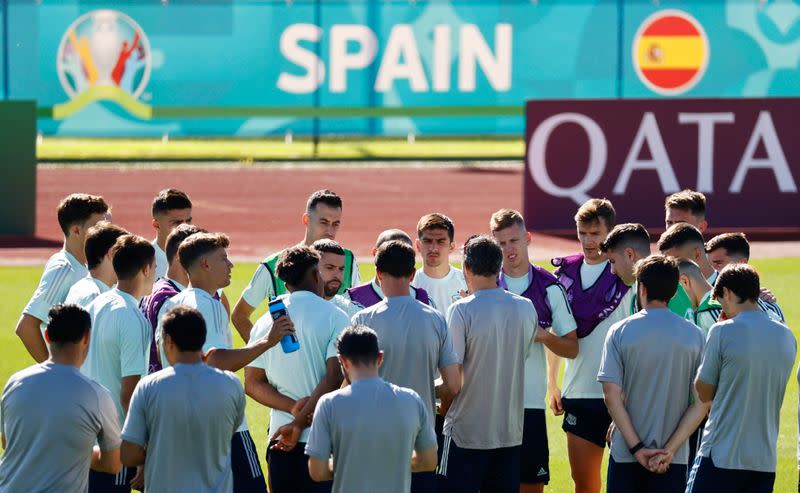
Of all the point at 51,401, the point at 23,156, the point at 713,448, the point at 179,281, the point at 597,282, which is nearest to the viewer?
the point at 51,401

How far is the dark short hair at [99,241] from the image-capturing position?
289 inches

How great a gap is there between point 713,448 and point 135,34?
24.1m

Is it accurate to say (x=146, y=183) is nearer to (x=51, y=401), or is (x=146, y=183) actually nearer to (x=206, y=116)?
(x=206, y=116)

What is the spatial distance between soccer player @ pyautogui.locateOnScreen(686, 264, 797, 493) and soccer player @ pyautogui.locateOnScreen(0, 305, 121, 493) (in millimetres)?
3002

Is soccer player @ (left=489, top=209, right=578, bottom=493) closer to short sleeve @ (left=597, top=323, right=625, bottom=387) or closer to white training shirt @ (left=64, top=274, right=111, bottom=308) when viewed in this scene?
short sleeve @ (left=597, top=323, right=625, bottom=387)

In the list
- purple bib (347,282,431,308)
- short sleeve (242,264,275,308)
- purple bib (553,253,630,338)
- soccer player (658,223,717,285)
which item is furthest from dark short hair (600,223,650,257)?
short sleeve (242,264,275,308)

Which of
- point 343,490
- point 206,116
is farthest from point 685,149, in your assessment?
point 343,490

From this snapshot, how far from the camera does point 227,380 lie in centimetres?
594

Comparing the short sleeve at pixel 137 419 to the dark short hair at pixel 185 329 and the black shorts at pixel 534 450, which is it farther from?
the black shorts at pixel 534 450

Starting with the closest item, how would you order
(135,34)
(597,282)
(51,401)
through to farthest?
(51,401), (597,282), (135,34)

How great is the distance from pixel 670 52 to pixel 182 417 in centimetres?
2651

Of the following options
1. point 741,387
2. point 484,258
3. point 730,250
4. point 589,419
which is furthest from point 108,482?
point 730,250

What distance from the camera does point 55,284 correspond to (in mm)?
8031

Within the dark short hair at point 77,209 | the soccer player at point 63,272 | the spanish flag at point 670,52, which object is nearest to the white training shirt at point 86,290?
the soccer player at point 63,272
